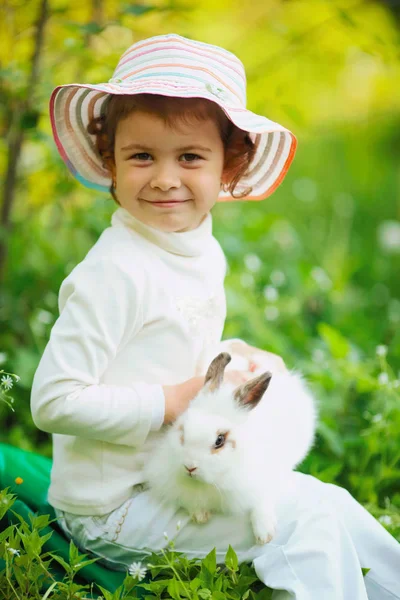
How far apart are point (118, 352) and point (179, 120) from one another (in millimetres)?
593

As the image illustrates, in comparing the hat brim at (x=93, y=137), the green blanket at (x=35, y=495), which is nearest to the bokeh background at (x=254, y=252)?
the green blanket at (x=35, y=495)

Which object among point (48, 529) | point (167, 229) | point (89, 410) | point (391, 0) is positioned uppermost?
point (391, 0)

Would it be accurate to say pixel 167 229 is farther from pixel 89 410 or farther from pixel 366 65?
pixel 366 65

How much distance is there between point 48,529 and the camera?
191 cm

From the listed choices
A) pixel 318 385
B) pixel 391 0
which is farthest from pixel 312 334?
pixel 391 0

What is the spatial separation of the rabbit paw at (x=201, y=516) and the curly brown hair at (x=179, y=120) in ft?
3.09

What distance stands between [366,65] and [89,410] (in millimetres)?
5768

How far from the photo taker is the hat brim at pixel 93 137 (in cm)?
173

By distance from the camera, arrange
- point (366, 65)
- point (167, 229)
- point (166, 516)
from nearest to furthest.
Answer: point (166, 516) < point (167, 229) < point (366, 65)

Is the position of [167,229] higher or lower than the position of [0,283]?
higher

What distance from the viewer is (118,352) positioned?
176cm

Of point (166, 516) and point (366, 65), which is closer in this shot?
point (166, 516)

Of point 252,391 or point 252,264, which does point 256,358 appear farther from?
point 252,264

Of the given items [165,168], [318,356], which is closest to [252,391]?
[165,168]
